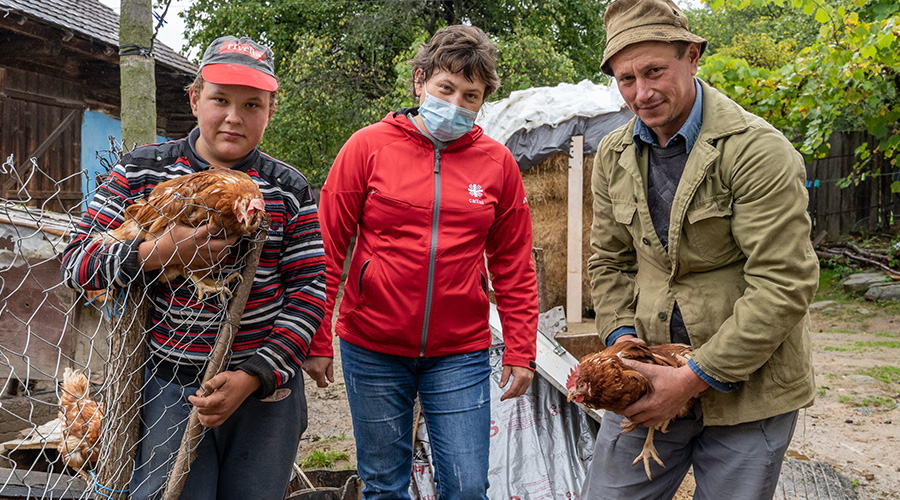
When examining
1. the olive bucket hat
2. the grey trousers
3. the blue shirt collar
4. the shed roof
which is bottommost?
the grey trousers

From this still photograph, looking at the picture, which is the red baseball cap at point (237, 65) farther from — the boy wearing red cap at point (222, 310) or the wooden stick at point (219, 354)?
the wooden stick at point (219, 354)

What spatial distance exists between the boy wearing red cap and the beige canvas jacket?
1.10 m

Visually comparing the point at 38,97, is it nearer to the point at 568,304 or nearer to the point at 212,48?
the point at 568,304

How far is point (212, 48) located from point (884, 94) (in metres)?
6.87

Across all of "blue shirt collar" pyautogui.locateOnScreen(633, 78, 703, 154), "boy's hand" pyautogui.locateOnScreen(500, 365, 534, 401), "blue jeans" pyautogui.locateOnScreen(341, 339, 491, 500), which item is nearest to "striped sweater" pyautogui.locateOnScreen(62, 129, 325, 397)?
"blue jeans" pyautogui.locateOnScreen(341, 339, 491, 500)

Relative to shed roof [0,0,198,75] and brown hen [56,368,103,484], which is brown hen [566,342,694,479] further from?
shed roof [0,0,198,75]

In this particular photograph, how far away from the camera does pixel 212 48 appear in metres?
1.94

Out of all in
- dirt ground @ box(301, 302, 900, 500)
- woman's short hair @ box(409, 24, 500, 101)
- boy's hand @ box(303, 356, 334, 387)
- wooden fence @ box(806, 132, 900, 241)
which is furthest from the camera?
wooden fence @ box(806, 132, 900, 241)

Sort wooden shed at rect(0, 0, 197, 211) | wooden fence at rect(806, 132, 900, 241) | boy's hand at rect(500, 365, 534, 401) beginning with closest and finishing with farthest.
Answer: boy's hand at rect(500, 365, 534, 401) < wooden shed at rect(0, 0, 197, 211) < wooden fence at rect(806, 132, 900, 241)

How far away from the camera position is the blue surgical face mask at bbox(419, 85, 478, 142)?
245cm

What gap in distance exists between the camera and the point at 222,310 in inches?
72.3

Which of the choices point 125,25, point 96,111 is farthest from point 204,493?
point 96,111

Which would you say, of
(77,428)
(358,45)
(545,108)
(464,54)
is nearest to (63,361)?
(77,428)

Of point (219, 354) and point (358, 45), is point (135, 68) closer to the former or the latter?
point (219, 354)
